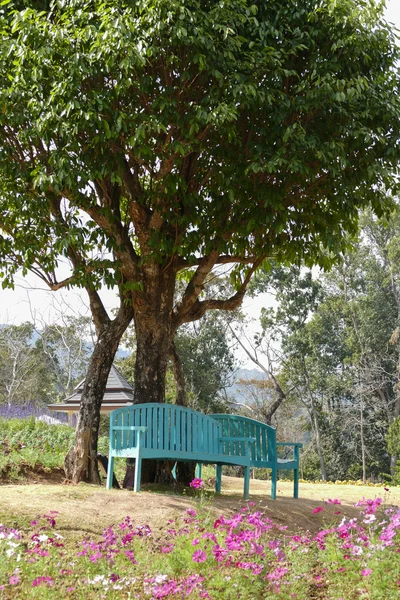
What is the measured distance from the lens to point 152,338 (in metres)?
9.73

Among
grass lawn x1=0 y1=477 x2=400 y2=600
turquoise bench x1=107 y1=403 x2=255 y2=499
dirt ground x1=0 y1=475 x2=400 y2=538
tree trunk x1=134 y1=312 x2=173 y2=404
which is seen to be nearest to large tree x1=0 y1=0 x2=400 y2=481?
tree trunk x1=134 y1=312 x2=173 y2=404

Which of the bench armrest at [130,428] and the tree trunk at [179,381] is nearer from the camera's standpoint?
the bench armrest at [130,428]

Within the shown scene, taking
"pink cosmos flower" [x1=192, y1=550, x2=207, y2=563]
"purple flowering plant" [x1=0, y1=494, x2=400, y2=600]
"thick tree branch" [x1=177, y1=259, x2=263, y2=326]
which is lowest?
"purple flowering plant" [x1=0, y1=494, x2=400, y2=600]

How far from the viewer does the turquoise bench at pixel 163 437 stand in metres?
8.17

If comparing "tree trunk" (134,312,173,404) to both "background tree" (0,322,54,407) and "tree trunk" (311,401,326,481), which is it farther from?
"background tree" (0,322,54,407)

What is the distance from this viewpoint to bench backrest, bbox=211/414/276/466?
31.5 feet

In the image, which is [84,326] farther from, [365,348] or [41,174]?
[41,174]

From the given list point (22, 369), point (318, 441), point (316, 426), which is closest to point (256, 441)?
point (318, 441)

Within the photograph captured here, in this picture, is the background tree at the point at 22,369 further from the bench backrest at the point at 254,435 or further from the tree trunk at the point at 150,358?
the bench backrest at the point at 254,435

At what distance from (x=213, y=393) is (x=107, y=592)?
25122mm

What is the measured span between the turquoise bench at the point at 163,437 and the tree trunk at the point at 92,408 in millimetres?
933

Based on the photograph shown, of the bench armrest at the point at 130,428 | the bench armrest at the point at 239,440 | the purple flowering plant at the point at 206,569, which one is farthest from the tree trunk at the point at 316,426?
the purple flowering plant at the point at 206,569

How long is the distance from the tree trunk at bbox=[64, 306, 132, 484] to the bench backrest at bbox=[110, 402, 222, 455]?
3.10 ft

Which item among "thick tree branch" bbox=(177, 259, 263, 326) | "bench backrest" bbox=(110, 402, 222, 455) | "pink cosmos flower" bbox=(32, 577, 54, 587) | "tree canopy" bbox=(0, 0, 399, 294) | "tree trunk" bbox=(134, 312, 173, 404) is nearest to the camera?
"pink cosmos flower" bbox=(32, 577, 54, 587)
